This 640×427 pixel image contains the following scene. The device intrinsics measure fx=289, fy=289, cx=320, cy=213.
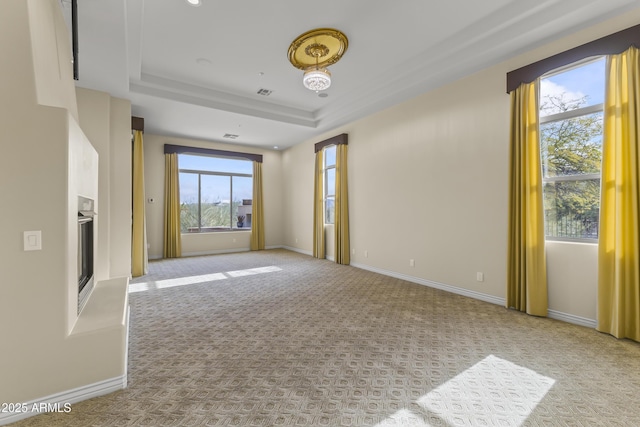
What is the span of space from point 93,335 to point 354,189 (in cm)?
529

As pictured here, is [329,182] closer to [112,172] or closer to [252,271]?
[252,271]

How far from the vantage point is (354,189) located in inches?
256

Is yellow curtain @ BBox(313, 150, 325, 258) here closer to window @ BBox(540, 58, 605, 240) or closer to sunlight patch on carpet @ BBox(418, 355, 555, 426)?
window @ BBox(540, 58, 605, 240)

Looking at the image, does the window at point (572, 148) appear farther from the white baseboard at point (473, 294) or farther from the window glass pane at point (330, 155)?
the window glass pane at point (330, 155)

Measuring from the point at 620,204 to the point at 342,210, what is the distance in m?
4.55

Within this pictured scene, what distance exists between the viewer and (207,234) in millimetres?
8312

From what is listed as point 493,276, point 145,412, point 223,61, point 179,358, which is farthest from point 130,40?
point 493,276

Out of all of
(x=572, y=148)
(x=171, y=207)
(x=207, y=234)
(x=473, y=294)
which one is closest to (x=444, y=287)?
(x=473, y=294)

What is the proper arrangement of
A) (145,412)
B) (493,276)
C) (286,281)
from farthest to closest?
1. (286,281)
2. (493,276)
3. (145,412)

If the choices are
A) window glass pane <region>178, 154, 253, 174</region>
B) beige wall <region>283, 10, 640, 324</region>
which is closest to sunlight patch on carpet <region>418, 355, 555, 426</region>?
beige wall <region>283, 10, 640, 324</region>

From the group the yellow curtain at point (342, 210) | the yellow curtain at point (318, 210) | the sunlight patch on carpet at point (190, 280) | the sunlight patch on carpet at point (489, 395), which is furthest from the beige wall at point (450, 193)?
the sunlight patch on carpet at point (190, 280)

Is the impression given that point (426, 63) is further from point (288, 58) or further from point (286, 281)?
point (286, 281)

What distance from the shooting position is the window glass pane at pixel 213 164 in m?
8.14

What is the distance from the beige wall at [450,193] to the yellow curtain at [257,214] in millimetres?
3514
